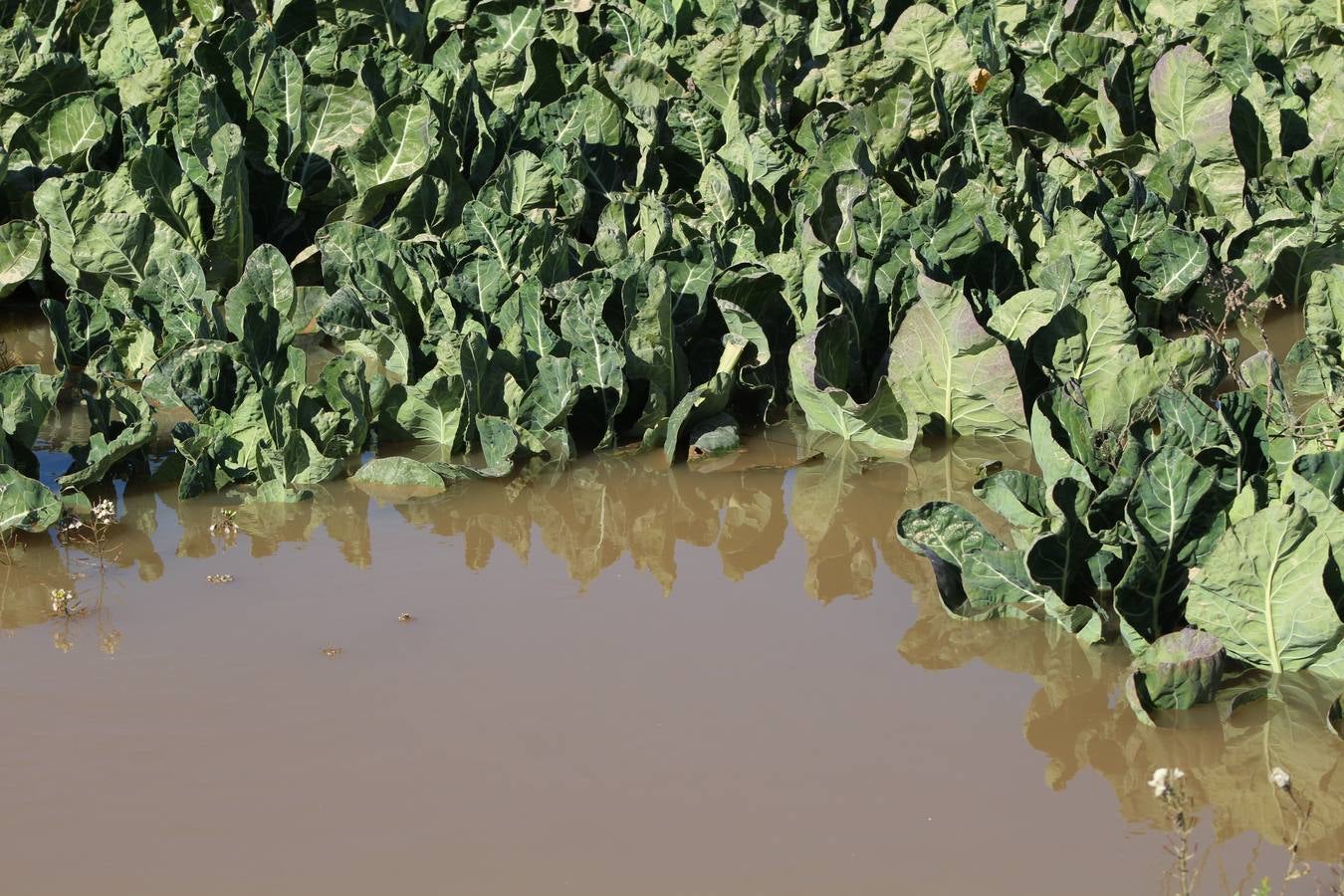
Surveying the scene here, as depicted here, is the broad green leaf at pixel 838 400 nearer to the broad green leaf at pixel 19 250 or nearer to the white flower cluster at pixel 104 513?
the white flower cluster at pixel 104 513

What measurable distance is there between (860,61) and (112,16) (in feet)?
11.3

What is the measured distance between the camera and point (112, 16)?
691 centimetres

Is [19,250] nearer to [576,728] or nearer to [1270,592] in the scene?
[576,728]

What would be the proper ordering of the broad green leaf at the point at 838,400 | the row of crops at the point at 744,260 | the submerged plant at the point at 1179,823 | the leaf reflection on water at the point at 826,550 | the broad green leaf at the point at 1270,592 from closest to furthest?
the submerged plant at the point at 1179,823, the leaf reflection on water at the point at 826,550, the broad green leaf at the point at 1270,592, the row of crops at the point at 744,260, the broad green leaf at the point at 838,400

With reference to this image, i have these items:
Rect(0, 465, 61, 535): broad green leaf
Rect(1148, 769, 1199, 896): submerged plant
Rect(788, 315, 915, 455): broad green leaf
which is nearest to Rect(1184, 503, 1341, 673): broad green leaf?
Rect(1148, 769, 1199, 896): submerged plant

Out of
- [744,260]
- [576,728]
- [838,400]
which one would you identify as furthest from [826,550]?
[744,260]

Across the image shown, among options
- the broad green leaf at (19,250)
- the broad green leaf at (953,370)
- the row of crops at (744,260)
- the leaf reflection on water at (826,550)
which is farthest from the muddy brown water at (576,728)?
the broad green leaf at (19,250)

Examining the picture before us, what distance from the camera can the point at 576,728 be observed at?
306 cm

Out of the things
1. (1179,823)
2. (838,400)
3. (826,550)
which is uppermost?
(1179,823)

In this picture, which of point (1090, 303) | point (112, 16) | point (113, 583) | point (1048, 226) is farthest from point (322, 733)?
point (112, 16)

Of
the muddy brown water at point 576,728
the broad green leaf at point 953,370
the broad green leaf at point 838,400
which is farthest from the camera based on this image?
the broad green leaf at point 838,400

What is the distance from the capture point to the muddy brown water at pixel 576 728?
2684 millimetres

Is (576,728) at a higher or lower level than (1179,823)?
lower

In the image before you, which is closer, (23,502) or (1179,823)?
(1179,823)
